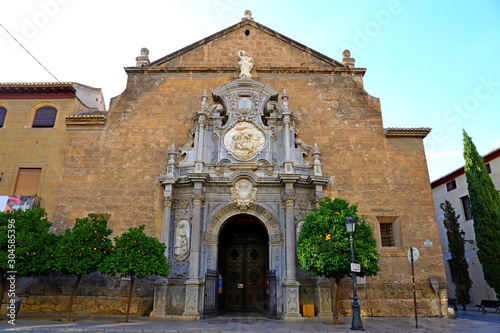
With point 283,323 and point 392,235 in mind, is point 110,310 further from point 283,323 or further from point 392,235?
point 392,235

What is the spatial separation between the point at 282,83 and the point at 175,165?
7.03 metres

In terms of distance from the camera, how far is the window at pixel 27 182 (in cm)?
1623

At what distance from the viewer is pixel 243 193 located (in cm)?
1511

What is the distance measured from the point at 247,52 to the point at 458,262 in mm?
18529

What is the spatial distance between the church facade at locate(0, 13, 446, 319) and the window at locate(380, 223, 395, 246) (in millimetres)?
45

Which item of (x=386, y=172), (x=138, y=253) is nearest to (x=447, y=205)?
(x=386, y=172)

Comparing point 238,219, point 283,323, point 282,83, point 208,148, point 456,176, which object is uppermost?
point 282,83

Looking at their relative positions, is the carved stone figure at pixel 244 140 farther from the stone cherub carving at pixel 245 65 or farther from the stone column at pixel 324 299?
the stone column at pixel 324 299

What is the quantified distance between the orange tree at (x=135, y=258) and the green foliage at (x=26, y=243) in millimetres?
2342

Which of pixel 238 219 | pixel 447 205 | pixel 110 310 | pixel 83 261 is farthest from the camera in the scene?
pixel 447 205

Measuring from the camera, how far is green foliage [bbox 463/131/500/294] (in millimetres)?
18141

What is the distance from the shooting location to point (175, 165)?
15.9m

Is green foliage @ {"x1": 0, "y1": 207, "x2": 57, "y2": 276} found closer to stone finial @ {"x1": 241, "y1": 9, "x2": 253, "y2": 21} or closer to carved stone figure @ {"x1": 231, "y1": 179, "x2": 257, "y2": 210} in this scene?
carved stone figure @ {"x1": 231, "y1": 179, "x2": 257, "y2": 210}

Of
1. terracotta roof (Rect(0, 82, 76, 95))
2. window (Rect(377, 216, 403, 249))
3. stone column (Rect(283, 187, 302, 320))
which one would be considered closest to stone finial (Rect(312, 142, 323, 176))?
stone column (Rect(283, 187, 302, 320))
